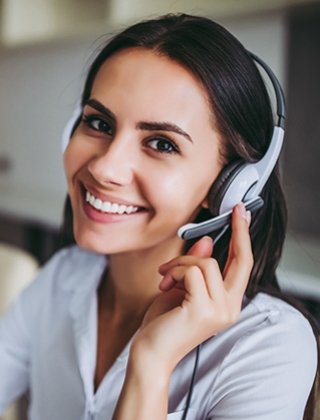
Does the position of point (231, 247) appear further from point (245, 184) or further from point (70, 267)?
point (70, 267)

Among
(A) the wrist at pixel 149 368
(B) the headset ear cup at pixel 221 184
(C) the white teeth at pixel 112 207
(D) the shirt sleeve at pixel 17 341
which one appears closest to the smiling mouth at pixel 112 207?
(C) the white teeth at pixel 112 207

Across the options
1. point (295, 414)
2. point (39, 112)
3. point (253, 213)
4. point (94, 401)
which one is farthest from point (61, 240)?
point (39, 112)

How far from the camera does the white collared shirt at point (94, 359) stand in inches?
26.3

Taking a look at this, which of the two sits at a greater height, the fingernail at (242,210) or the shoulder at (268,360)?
the fingernail at (242,210)

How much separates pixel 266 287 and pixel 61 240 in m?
0.54

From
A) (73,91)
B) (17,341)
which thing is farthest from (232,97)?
(73,91)

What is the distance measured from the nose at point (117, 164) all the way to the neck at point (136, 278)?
18 cm

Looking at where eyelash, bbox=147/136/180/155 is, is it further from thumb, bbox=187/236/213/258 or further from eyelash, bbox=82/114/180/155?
thumb, bbox=187/236/213/258

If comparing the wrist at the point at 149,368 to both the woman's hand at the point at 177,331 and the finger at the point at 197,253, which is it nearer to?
the woman's hand at the point at 177,331

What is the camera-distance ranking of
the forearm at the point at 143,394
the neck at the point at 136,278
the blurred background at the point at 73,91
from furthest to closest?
the blurred background at the point at 73,91
the neck at the point at 136,278
the forearm at the point at 143,394

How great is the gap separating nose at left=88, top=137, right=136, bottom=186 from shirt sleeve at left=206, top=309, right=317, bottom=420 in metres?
0.27

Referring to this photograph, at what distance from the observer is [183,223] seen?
79cm

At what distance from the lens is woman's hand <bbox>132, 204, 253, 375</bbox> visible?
634mm

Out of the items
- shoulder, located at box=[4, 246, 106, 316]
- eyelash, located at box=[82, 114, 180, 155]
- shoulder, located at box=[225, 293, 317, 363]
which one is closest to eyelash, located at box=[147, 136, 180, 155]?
eyelash, located at box=[82, 114, 180, 155]
